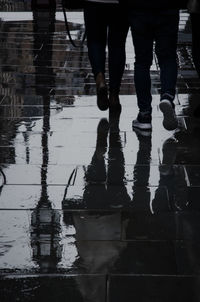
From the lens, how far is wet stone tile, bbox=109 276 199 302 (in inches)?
168

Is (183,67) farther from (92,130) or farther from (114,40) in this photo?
(92,130)

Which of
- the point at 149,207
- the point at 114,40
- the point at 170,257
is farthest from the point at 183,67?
the point at 170,257

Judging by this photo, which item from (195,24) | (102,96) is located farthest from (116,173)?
(195,24)

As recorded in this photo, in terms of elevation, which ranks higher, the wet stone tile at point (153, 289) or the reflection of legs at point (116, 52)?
the reflection of legs at point (116, 52)

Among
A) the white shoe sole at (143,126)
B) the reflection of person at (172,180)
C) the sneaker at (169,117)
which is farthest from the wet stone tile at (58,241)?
the white shoe sole at (143,126)

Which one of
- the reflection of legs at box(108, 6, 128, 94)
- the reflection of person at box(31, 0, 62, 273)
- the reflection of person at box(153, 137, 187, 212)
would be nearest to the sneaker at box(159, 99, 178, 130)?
the reflection of person at box(153, 137, 187, 212)

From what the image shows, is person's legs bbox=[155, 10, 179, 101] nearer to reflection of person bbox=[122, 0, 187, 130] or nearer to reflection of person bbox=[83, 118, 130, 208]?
reflection of person bbox=[122, 0, 187, 130]

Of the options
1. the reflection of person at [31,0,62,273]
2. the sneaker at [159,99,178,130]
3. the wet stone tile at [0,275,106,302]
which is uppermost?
the sneaker at [159,99,178,130]

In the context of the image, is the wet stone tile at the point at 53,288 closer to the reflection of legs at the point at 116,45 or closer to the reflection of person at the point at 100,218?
the reflection of person at the point at 100,218

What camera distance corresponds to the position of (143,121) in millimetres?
7969

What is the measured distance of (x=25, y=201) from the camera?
5.87 meters

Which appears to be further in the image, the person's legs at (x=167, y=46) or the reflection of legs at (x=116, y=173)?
the person's legs at (x=167, y=46)

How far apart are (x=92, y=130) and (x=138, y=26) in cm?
103

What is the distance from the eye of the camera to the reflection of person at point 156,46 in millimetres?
7684
